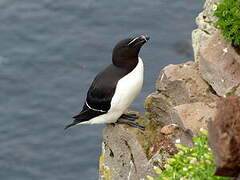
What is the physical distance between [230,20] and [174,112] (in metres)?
2.58

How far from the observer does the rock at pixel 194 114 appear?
1794 centimetres

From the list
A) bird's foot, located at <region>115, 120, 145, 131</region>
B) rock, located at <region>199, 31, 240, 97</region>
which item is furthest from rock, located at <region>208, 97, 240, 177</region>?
bird's foot, located at <region>115, 120, 145, 131</region>

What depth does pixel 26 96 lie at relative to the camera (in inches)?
1875

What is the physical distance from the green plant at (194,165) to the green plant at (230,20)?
440 cm

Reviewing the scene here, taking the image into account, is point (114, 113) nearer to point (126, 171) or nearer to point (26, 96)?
point (126, 171)

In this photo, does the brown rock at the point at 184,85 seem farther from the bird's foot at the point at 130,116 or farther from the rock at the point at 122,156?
the rock at the point at 122,156

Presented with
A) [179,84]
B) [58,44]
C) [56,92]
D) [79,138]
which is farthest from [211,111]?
[58,44]

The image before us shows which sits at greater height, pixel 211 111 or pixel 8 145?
pixel 211 111

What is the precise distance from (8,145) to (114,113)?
25020mm

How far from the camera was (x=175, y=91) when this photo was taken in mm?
20625

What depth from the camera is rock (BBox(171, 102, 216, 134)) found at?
17.9 metres

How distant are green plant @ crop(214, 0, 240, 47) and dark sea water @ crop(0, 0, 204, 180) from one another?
81.5 feet

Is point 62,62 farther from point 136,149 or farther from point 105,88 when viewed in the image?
point 136,149

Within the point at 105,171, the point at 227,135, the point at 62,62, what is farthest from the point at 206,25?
the point at 62,62
